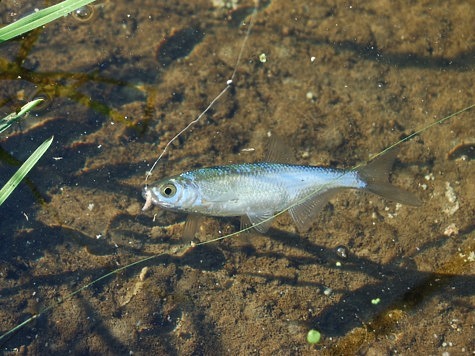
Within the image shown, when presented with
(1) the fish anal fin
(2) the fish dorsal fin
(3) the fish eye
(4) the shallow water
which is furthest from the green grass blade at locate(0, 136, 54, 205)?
(2) the fish dorsal fin

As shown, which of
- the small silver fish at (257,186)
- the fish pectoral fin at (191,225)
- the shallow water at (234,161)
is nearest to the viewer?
the small silver fish at (257,186)

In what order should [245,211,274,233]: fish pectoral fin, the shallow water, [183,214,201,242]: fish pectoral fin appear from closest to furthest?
[245,211,274,233]: fish pectoral fin → [183,214,201,242]: fish pectoral fin → the shallow water

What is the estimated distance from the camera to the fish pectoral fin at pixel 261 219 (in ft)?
12.4

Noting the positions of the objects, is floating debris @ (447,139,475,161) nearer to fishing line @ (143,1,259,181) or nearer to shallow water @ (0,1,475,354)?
shallow water @ (0,1,475,354)

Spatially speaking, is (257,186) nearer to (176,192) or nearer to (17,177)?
(176,192)

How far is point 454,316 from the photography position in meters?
3.95

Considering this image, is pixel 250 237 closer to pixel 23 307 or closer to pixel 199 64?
pixel 199 64

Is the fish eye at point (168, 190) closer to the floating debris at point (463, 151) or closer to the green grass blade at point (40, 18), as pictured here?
the green grass blade at point (40, 18)

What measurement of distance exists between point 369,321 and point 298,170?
156cm

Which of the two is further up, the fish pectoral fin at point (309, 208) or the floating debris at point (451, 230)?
the fish pectoral fin at point (309, 208)

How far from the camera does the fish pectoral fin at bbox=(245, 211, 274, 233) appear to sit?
12.4 ft

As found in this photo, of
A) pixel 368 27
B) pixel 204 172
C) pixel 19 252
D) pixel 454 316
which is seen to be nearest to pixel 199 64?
pixel 204 172

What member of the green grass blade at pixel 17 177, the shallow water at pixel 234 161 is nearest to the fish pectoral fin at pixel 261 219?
the shallow water at pixel 234 161

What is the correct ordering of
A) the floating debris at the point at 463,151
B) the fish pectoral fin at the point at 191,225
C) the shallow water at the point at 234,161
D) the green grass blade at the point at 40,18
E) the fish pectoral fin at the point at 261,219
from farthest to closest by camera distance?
1. the floating debris at the point at 463,151
2. the shallow water at the point at 234,161
3. the fish pectoral fin at the point at 191,225
4. the fish pectoral fin at the point at 261,219
5. the green grass blade at the point at 40,18
